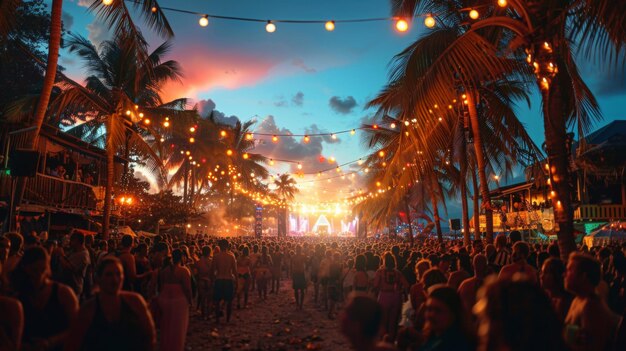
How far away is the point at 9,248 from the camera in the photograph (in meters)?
7.01

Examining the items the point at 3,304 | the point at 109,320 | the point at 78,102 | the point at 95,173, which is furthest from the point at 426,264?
the point at 95,173

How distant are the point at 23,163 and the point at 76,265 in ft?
11.7

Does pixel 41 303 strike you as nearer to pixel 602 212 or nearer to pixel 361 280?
pixel 361 280

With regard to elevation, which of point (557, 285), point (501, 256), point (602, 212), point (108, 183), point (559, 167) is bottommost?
point (557, 285)

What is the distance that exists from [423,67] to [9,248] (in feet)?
26.9

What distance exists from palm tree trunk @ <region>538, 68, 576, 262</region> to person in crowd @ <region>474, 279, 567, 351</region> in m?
4.53

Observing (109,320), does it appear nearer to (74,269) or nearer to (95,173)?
(74,269)

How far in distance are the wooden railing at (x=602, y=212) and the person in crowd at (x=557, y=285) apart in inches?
951

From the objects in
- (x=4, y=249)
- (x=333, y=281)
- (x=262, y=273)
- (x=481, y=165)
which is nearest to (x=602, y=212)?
(x=481, y=165)

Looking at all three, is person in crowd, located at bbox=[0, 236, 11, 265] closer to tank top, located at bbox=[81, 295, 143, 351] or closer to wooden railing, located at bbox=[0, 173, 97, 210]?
tank top, located at bbox=[81, 295, 143, 351]

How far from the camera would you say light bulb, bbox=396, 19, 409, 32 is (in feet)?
34.5

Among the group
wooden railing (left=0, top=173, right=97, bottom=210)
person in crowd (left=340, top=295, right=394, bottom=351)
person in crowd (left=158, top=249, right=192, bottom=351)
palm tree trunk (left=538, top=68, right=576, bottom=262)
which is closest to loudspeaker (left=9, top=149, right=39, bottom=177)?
person in crowd (left=158, top=249, right=192, bottom=351)

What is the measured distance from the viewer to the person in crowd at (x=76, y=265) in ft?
26.6

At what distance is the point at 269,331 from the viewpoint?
10.3 meters
